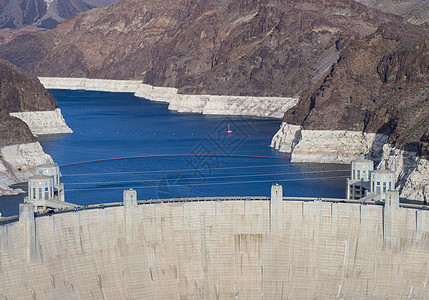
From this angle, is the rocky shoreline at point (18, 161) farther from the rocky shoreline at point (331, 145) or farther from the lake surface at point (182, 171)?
the rocky shoreline at point (331, 145)

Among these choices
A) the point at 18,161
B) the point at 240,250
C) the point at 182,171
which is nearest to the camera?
the point at 240,250

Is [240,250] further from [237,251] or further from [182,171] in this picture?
[182,171]

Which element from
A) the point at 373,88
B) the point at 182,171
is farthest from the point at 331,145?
the point at 182,171

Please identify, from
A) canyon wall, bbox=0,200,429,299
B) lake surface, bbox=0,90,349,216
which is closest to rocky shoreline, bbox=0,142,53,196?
lake surface, bbox=0,90,349,216

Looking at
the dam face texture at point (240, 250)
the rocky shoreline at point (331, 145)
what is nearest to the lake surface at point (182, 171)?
the rocky shoreline at point (331, 145)

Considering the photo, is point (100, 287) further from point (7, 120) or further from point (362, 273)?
point (7, 120)

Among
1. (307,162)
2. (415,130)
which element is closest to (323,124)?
(307,162)

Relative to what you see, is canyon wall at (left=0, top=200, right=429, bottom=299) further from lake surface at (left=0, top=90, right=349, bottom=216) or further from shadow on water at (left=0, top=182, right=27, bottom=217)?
lake surface at (left=0, top=90, right=349, bottom=216)

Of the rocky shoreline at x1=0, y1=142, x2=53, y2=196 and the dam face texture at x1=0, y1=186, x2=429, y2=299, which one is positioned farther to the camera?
the rocky shoreline at x1=0, y1=142, x2=53, y2=196
